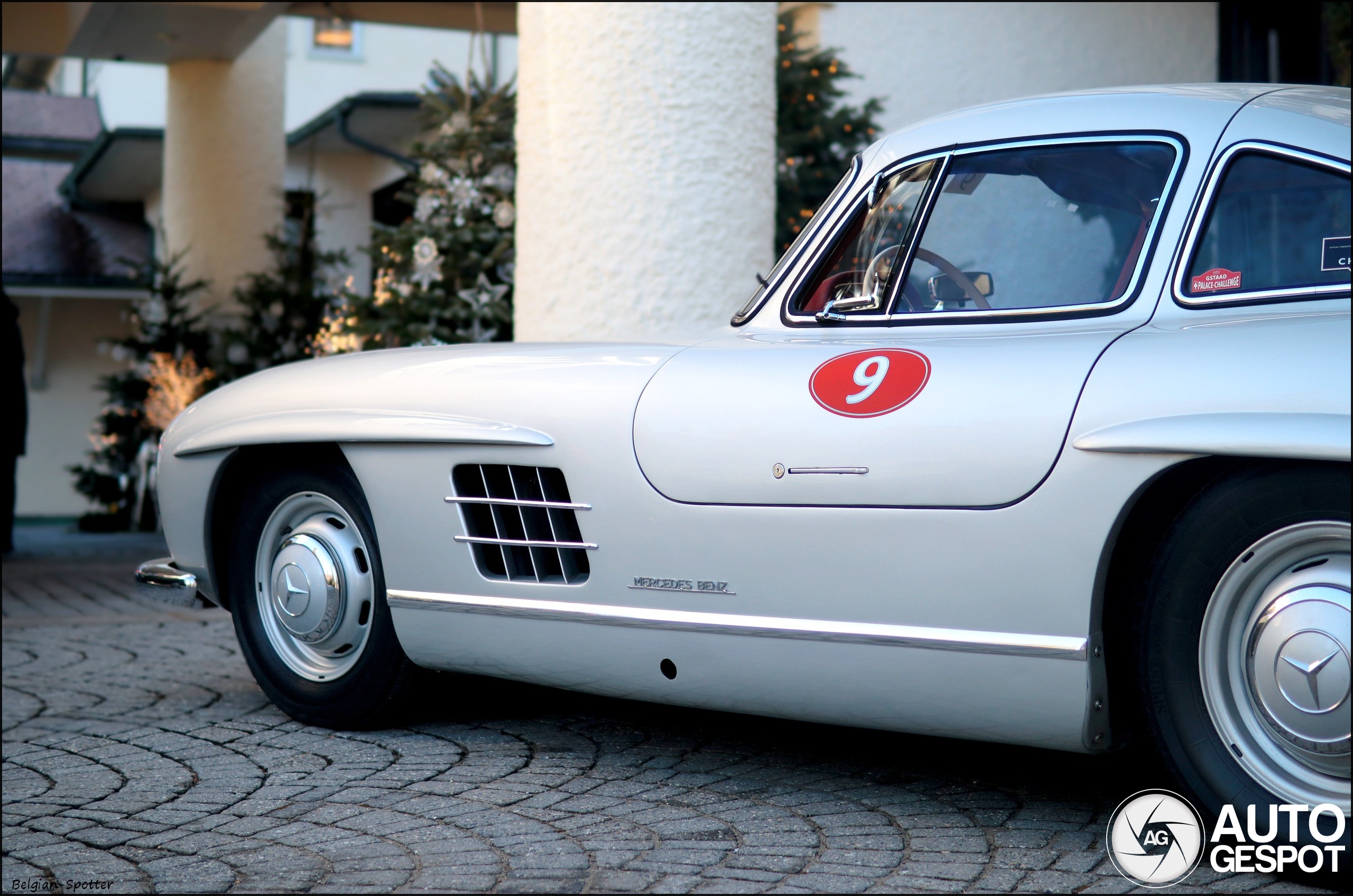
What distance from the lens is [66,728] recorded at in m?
3.95

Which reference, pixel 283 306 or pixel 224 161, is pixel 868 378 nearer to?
pixel 283 306

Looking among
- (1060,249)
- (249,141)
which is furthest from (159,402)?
(1060,249)

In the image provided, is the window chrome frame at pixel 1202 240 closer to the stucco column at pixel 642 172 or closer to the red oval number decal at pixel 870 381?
the red oval number decal at pixel 870 381

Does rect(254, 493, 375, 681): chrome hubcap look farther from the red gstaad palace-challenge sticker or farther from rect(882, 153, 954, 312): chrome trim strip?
the red gstaad palace-challenge sticker

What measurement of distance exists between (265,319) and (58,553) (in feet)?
10.8

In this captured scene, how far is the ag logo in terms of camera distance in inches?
98.7

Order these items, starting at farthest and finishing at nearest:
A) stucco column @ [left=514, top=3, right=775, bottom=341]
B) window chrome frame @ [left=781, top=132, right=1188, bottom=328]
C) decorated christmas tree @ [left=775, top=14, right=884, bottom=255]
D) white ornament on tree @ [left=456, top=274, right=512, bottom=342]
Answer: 1. decorated christmas tree @ [left=775, top=14, right=884, bottom=255]
2. white ornament on tree @ [left=456, top=274, right=512, bottom=342]
3. stucco column @ [left=514, top=3, right=775, bottom=341]
4. window chrome frame @ [left=781, top=132, right=1188, bottom=328]

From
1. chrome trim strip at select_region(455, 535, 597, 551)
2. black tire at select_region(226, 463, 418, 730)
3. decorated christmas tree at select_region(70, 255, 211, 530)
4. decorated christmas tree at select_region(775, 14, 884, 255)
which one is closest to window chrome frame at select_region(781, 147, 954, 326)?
chrome trim strip at select_region(455, 535, 597, 551)

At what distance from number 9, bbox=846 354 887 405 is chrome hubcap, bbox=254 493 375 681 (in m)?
1.55

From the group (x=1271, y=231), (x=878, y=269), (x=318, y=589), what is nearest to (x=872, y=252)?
(x=878, y=269)

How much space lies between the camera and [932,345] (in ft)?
9.46

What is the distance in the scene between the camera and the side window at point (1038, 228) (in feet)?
9.34

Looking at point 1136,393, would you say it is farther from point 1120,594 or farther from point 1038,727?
point 1038,727

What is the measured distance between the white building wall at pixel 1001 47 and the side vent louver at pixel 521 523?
6008 mm
